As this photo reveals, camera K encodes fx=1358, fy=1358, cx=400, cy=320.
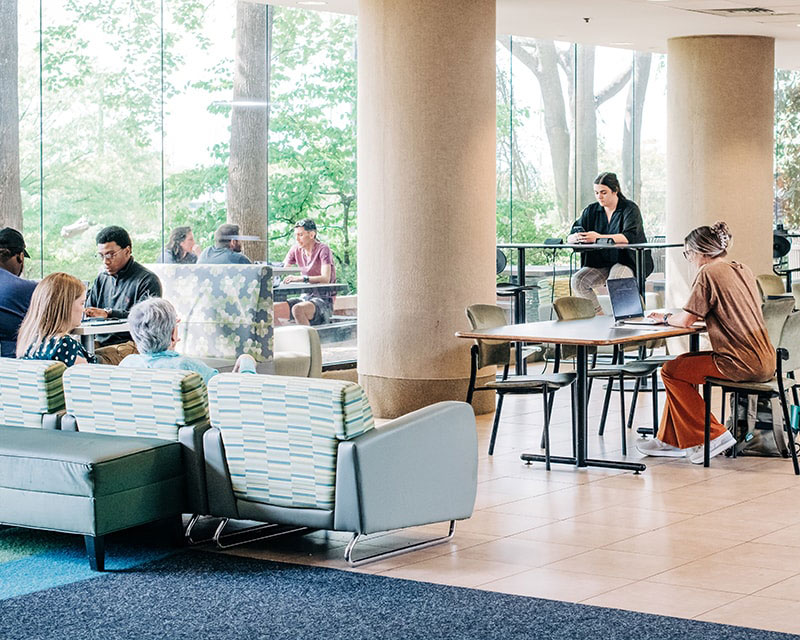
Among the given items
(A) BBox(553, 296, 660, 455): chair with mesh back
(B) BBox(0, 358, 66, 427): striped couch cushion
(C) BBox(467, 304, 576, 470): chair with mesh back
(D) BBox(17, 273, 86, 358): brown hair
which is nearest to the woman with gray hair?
(A) BBox(553, 296, 660, 455): chair with mesh back

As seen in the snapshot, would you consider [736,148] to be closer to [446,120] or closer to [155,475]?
[446,120]

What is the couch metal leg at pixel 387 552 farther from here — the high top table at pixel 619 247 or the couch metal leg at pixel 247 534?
the high top table at pixel 619 247

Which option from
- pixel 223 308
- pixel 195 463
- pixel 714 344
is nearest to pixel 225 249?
pixel 223 308

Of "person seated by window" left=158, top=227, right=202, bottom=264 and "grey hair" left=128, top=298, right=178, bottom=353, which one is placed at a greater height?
"person seated by window" left=158, top=227, right=202, bottom=264

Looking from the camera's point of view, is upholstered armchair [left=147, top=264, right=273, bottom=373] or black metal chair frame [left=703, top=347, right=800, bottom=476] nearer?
black metal chair frame [left=703, top=347, right=800, bottom=476]

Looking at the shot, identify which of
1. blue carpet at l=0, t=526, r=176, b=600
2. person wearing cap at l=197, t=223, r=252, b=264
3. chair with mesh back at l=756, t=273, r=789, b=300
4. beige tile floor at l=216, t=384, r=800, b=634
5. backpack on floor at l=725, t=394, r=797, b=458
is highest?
person wearing cap at l=197, t=223, r=252, b=264

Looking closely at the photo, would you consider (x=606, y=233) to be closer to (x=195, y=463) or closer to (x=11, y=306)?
(x=11, y=306)

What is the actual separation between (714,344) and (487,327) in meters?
1.55

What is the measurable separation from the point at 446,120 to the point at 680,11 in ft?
9.71

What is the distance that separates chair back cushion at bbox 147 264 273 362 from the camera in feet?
31.6

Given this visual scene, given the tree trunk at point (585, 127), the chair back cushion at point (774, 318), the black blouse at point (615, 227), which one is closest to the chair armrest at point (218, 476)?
the chair back cushion at point (774, 318)

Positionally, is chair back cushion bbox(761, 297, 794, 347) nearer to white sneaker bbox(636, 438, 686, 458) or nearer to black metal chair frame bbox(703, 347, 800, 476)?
black metal chair frame bbox(703, 347, 800, 476)

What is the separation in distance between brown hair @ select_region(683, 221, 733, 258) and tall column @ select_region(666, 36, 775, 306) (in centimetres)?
508

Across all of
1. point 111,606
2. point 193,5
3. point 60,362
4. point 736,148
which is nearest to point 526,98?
point 736,148
